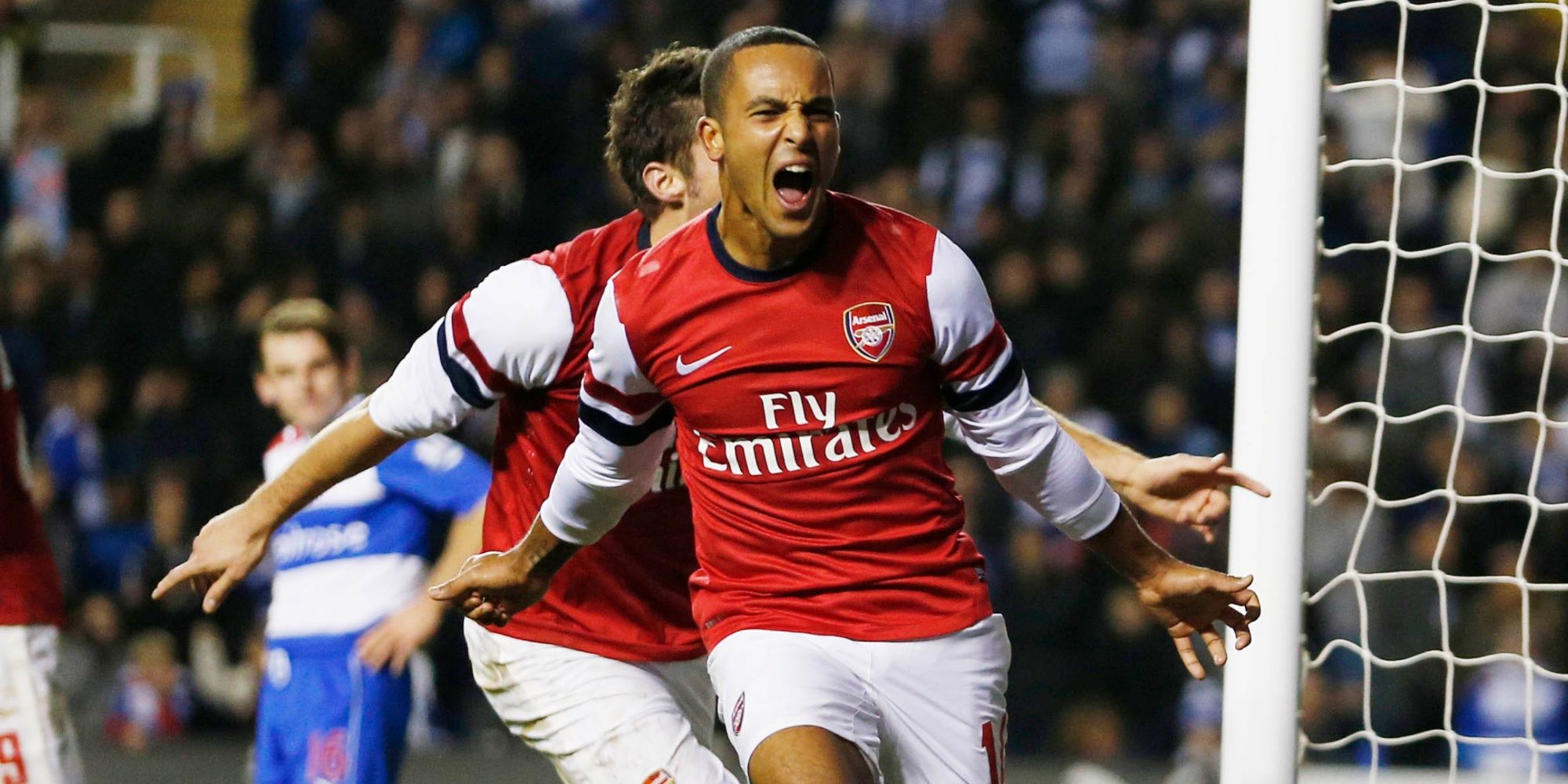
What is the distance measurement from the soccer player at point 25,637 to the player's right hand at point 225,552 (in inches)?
28.7

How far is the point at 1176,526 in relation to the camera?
834cm

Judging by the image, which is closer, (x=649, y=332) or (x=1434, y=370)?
(x=649, y=332)

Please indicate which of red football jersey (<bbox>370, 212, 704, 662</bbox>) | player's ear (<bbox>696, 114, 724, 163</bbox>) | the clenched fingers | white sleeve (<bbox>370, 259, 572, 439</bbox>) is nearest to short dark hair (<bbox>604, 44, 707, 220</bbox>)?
red football jersey (<bbox>370, 212, 704, 662</bbox>)

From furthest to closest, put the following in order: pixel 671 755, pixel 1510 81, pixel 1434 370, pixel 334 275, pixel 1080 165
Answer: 1. pixel 334 275
2. pixel 1080 165
3. pixel 1510 81
4. pixel 1434 370
5. pixel 671 755

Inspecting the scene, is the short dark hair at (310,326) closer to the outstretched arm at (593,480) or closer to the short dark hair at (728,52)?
the outstretched arm at (593,480)

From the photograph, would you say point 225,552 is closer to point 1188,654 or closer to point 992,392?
point 992,392

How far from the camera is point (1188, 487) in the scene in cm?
356

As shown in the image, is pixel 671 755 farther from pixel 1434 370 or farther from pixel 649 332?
pixel 1434 370

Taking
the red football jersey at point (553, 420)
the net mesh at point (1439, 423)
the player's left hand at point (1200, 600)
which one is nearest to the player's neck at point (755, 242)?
the red football jersey at point (553, 420)

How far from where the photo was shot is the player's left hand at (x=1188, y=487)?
351 cm

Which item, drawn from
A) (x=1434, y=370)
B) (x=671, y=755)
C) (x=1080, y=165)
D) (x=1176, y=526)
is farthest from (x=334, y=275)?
(x=671, y=755)

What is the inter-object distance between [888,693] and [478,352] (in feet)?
3.23

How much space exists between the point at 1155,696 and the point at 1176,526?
734 mm

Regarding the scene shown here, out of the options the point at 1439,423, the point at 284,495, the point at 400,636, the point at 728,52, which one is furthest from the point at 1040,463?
the point at 1439,423
